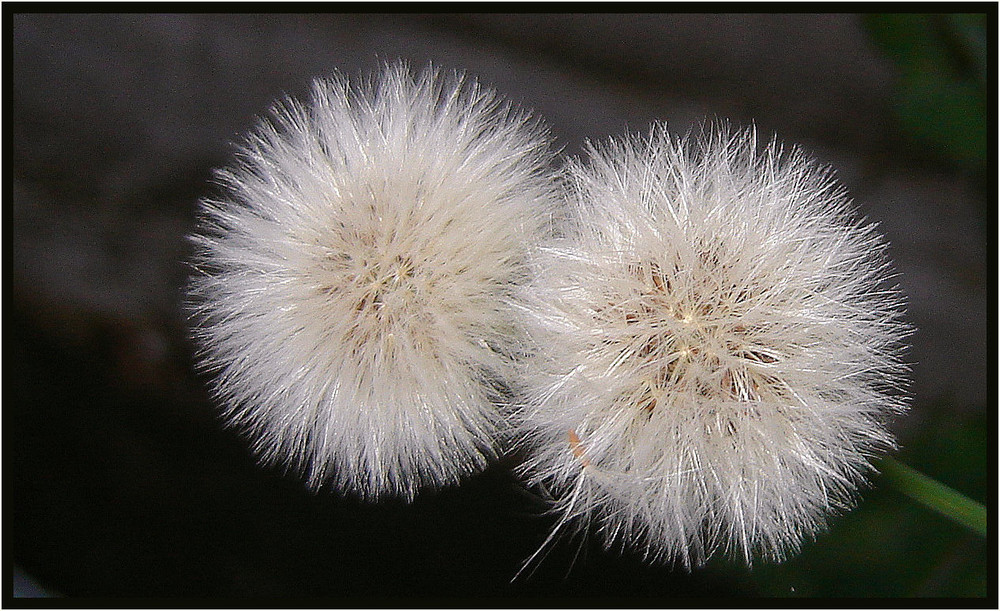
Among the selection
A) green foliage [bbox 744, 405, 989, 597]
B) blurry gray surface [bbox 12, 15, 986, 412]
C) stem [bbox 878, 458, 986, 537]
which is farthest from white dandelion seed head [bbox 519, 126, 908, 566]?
blurry gray surface [bbox 12, 15, 986, 412]

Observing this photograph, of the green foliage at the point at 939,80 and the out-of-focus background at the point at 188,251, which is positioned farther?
the out-of-focus background at the point at 188,251

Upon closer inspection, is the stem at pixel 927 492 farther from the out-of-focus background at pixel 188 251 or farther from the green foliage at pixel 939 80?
the green foliage at pixel 939 80

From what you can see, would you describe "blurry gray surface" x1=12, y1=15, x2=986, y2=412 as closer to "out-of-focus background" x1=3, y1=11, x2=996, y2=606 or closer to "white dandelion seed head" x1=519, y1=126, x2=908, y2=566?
"out-of-focus background" x1=3, y1=11, x2=996, y2=606

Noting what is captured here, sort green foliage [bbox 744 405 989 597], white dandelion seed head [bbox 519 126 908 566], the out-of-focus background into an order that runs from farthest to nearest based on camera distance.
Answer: the out-of-focus background < green foliage [bbox 744 405 989 597] < white dandelion seed head [bbox 519 126 908 566]

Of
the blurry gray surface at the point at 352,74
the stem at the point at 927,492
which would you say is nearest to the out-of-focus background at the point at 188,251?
the blurry gray surface at the point at 352,74

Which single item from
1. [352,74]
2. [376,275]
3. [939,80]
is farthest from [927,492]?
[352,74]

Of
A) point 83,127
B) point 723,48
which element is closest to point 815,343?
point 723,48
